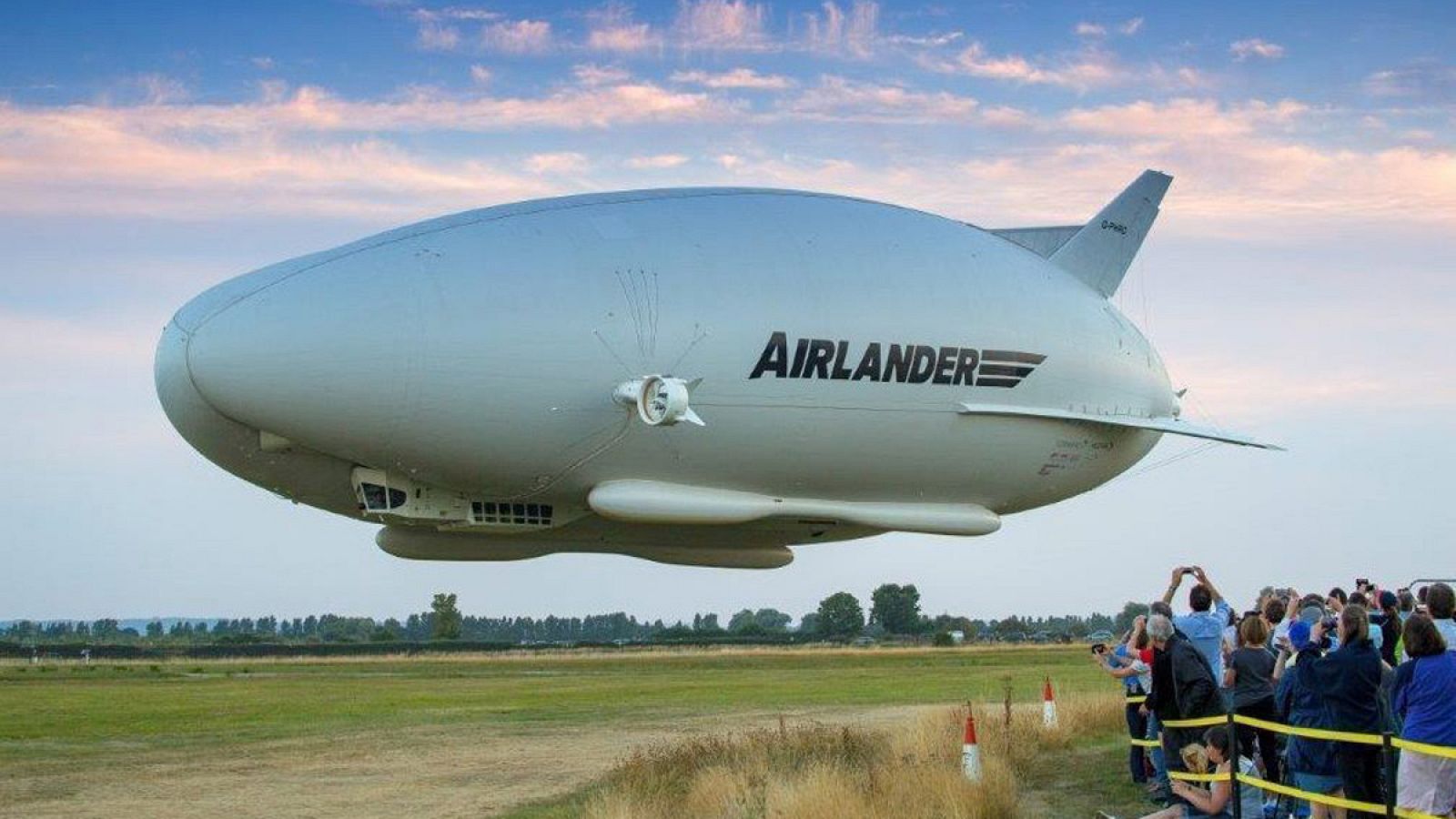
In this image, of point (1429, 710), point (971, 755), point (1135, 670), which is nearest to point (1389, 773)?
point (1429, 710)

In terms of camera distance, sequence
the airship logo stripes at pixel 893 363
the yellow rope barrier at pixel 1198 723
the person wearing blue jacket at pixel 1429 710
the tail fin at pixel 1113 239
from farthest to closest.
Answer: the tail fin at pixel 1113 239 → the airship logo stripes at pixel 893 363 → the yellow rope barrier at pixel 1198 723 → the person wearing blue jacket at pixel 1429 710

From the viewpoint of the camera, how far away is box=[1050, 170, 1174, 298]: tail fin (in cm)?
3069

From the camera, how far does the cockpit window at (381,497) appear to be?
2367cm

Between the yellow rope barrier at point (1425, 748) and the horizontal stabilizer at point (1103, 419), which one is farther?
the horizontal stabilizer at point (1103, 419)

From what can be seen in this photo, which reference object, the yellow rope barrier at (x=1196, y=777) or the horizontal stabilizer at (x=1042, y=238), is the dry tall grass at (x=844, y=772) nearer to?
the yellow rope barrier at (x=1196, y=777)

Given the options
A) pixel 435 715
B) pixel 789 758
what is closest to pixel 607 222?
pixel 789 758

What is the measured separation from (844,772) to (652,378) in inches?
264

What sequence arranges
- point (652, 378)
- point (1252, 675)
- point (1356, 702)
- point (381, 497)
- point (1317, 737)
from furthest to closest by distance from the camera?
point (381, 497)
point (652, 378)
point (1252, 675)
point (1317, 737)
point (1356, 702)

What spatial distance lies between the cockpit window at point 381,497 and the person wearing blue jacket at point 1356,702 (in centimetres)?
1269

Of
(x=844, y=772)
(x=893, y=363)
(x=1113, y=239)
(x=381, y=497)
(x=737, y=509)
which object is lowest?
(x=844, y=772)

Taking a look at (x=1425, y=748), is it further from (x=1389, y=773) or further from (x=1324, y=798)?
(x=1324, y=798)

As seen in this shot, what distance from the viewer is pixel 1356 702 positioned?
15289 millimetres

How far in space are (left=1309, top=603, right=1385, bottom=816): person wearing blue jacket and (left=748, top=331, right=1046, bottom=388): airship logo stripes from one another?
9.29 metres

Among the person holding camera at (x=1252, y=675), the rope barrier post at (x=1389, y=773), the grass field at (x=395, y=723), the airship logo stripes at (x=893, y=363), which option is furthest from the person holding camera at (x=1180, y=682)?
the airship logo stripes at (x=893, y=363)
